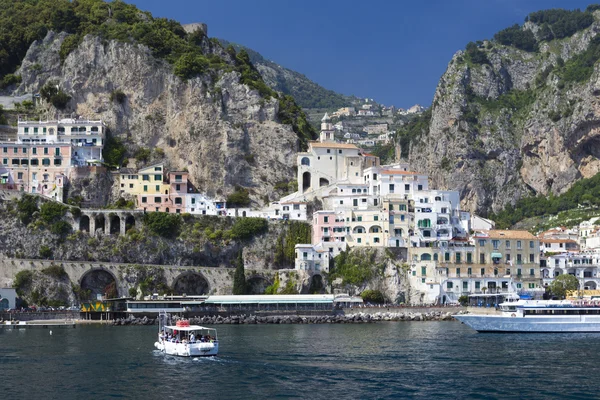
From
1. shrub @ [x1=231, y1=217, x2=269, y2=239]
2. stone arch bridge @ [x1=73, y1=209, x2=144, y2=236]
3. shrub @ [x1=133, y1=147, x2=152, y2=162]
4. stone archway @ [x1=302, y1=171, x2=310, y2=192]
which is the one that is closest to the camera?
stone arch bridge @ [x1=73, y1=209, x2=144, y2=236]

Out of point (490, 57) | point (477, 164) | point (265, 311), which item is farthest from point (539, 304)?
point (490, 57)

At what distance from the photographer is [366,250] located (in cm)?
9081

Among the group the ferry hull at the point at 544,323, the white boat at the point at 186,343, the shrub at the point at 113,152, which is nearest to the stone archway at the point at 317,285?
the ferry hull at the point at 544,323

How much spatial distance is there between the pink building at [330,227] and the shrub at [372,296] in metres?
6.96

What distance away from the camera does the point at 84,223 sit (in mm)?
94125

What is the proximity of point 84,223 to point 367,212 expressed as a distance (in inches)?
1125

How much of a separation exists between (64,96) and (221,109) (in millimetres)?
18405

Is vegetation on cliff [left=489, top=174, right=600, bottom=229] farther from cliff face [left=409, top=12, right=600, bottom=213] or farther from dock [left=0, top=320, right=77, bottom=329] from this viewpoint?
dock [left=0, top=320, right=77, bottom=329]

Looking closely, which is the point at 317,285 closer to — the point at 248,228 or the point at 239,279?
the point at 239,279

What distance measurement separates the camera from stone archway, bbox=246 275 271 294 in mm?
91375

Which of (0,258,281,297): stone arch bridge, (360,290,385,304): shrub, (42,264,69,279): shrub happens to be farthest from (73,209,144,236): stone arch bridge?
(360,290,385,304): shrub

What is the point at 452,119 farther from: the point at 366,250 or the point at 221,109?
the point at 366,250

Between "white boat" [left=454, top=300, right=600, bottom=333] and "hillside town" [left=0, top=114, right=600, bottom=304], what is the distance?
15.3m

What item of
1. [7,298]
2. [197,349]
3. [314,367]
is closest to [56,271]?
[7,298]
